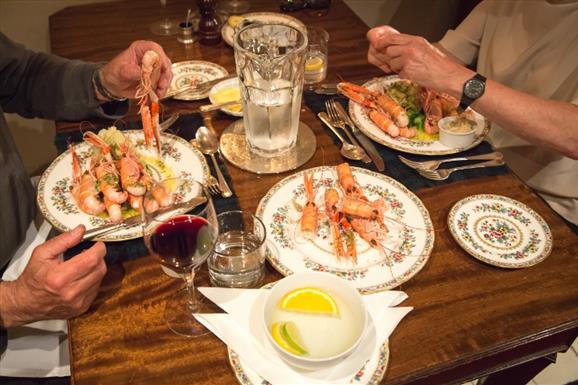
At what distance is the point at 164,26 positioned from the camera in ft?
6.47

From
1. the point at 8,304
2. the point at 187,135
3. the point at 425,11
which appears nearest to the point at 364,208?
the point at 187,135

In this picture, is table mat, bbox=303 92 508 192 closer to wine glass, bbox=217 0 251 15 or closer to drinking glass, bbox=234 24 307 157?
drinking glass, bbox=234 24 307 157

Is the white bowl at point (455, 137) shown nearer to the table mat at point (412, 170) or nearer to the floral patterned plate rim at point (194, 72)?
the table mat at point (412, 170)

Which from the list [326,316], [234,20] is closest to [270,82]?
[326,316]

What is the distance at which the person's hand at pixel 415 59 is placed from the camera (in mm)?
1407

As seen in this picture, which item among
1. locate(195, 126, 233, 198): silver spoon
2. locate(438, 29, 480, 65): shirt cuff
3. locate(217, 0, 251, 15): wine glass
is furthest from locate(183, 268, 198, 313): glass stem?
locate(438, 29, 480, 65): shirt cuff

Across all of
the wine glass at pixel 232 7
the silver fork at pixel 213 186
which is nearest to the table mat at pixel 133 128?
the silver fork at pixel 213 186

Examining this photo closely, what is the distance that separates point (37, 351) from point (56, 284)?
0.47m

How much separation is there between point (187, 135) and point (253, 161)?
0.23m

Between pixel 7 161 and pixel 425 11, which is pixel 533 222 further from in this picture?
pixel 425 11

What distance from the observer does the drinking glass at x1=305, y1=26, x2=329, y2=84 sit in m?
1.64

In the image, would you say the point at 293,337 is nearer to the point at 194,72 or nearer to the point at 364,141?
the point at 364,141

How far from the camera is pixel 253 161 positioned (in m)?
1.32

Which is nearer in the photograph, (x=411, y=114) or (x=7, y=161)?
(x=7, y=161)
